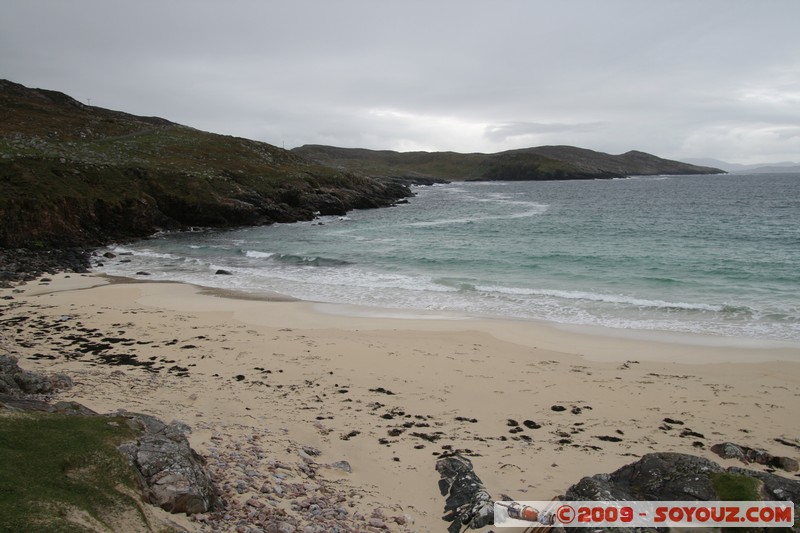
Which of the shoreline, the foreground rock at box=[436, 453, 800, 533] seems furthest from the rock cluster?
the shoreline

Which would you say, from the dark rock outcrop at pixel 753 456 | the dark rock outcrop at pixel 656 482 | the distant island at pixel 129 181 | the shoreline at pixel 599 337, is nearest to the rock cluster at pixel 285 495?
the dark rock outcrop at pixel 656 482

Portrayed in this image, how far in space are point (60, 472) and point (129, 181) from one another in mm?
45662

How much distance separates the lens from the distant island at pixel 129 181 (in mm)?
34938

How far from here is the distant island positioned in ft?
115

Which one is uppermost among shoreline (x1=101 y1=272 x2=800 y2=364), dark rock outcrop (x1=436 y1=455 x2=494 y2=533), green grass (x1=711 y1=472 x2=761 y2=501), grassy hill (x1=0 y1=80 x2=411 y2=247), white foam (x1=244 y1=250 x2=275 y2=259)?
grassy hill (x1=0 y1=80 x2=411 y2=247)

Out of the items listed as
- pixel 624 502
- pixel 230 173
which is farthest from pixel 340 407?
pixel 230 173

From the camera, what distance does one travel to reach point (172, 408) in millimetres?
9961

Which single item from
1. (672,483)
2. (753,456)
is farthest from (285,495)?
(753,456)

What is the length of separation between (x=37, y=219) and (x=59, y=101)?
2583 inches

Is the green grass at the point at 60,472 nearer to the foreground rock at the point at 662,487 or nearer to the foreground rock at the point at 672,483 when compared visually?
the foreground rock at the point at 662,487

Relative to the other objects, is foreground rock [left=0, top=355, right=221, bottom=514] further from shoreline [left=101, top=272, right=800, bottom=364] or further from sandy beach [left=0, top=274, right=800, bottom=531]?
shoreline [left=101, top=272, right=800, bottom=364]

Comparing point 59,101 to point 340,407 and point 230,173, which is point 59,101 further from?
point 340,407

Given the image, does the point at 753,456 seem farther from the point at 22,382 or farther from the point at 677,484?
the point at 22,382

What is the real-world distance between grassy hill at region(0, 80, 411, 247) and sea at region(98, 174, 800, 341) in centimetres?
354
